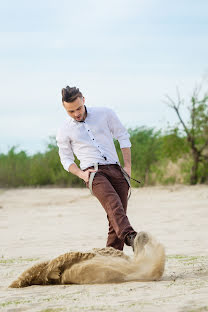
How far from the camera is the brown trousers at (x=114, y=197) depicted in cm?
504

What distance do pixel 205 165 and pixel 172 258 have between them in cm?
1110

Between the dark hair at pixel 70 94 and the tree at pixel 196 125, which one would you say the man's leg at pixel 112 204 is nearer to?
the dark hair at pixel 70 94

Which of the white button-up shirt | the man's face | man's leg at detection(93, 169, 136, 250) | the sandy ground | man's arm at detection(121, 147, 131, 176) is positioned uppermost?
the man's face

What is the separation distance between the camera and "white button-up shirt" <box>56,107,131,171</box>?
210 inches

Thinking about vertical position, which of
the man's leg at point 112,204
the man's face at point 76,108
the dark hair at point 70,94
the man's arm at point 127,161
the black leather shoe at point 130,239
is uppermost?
the dark hair at point 70,94

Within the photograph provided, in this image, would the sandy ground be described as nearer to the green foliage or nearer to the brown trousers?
the brown trousers

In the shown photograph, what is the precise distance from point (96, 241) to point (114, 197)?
3.72 m

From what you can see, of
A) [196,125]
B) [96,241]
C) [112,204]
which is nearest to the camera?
[112,204]

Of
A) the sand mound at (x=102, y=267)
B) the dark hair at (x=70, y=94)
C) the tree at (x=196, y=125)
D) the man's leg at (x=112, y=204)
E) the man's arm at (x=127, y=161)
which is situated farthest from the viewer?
the tree at (x=196, y=125)

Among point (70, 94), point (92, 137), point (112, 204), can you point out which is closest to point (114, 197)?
point (112, 204)

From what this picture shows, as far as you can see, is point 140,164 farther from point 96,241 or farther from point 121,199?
point 121,199

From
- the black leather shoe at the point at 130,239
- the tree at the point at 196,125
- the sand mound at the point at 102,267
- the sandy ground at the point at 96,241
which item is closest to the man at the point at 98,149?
the black leather shoe at the point at 130,239

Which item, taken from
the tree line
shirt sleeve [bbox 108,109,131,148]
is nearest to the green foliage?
the tree line

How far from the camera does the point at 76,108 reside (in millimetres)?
5242
